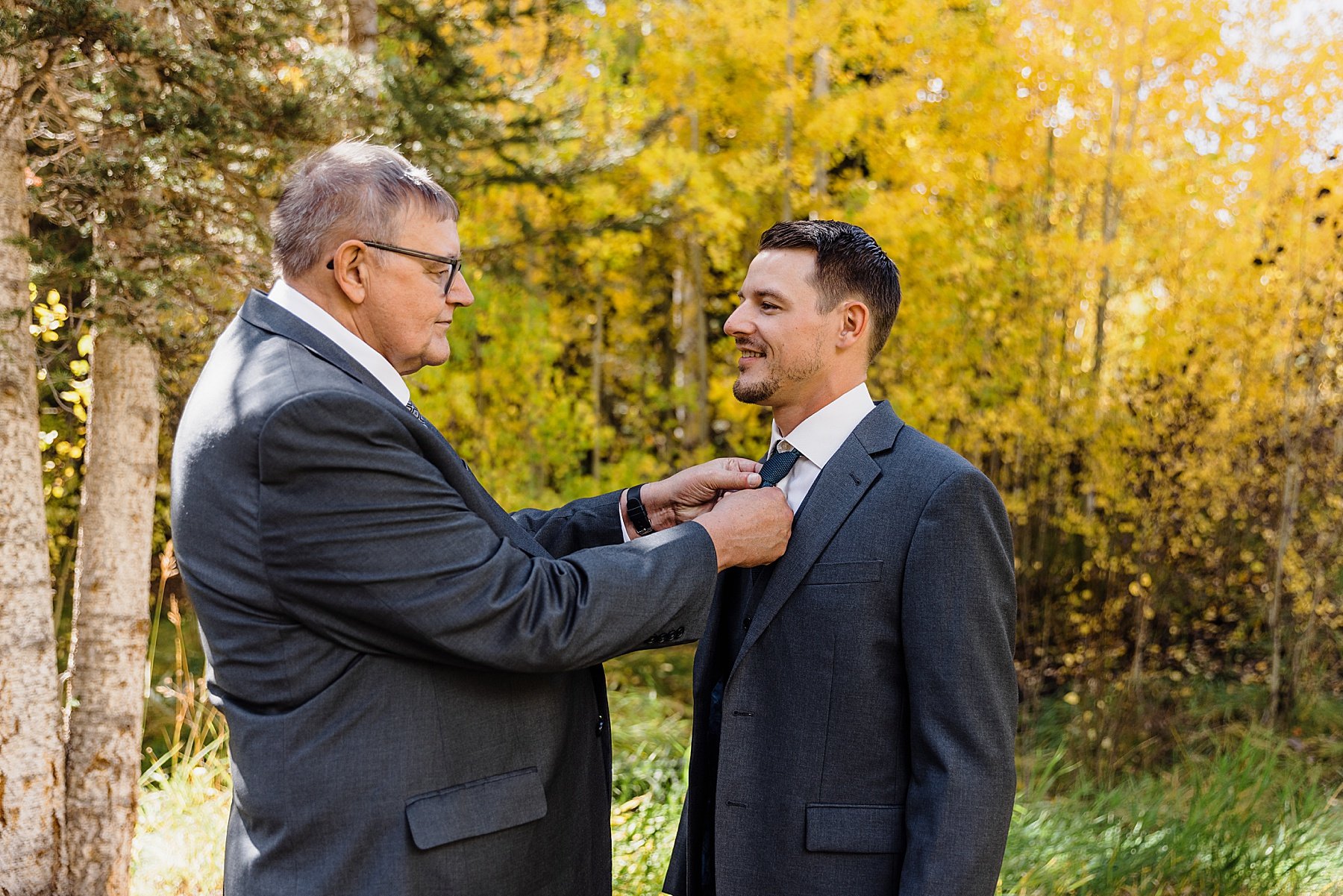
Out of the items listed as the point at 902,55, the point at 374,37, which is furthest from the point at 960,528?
the point at 902,55

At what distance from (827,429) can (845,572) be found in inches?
12.5

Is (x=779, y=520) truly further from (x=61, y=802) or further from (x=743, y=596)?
(x=61, y=802)

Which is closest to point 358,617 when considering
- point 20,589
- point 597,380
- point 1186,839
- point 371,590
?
point 371,590

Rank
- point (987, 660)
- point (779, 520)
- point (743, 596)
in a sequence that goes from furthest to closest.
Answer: point (743, 596) < point (779, 520) < point (987, 660)

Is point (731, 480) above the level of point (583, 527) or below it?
above

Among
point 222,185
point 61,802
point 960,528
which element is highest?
point 222,185

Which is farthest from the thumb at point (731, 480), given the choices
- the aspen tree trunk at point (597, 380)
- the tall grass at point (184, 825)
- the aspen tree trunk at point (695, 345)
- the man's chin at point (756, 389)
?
the aspen tree trunk at point (695, 345)

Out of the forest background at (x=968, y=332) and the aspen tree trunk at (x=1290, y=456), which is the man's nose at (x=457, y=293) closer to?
the forest background at (x=968, y=332)

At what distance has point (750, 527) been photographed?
175 centimetres

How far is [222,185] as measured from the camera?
3.79 m

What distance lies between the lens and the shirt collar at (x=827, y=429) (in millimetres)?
1965

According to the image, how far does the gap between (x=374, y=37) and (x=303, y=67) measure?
225 centimetres

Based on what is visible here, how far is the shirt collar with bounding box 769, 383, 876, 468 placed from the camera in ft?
6.45

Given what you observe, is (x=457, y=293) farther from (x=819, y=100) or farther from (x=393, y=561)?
(x=819, y=100)
